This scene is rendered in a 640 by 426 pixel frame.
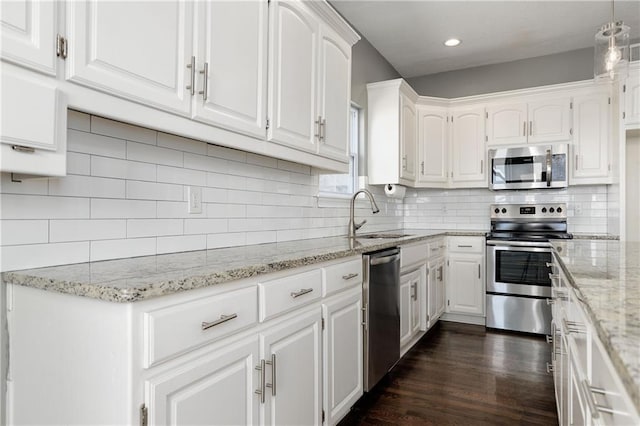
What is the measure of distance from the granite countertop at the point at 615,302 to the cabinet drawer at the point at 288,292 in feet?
3.13

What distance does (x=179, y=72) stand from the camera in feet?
4.84

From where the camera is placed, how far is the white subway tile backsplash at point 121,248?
148 cm

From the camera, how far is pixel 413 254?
3.18 m

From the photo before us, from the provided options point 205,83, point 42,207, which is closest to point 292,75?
point 205,83

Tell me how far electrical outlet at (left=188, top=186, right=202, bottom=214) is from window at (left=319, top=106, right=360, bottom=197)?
122 centimetres

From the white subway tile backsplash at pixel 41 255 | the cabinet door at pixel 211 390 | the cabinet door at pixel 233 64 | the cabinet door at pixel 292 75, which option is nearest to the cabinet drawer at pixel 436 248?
the cabinet door at pixel 292 75

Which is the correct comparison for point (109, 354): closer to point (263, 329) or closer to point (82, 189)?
point (263, 329)

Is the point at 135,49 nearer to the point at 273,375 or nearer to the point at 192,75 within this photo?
the point at 192,75

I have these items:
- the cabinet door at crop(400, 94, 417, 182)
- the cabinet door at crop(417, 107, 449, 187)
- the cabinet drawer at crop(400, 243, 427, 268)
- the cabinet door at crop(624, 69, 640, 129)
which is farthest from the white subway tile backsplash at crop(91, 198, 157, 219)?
the cabinet door at crop(624, 69, 640, 129)

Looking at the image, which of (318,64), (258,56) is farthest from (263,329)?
(318,64)

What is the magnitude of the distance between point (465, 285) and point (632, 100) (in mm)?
2189

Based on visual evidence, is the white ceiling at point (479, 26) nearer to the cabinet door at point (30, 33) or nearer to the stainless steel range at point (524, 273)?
the stainless steel range at point (524, 273)

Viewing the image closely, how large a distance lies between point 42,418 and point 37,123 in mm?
822

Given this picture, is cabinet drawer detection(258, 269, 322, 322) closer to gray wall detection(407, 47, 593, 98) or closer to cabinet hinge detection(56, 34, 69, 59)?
cabinet hinge detection(56, 34, 69, 59)
